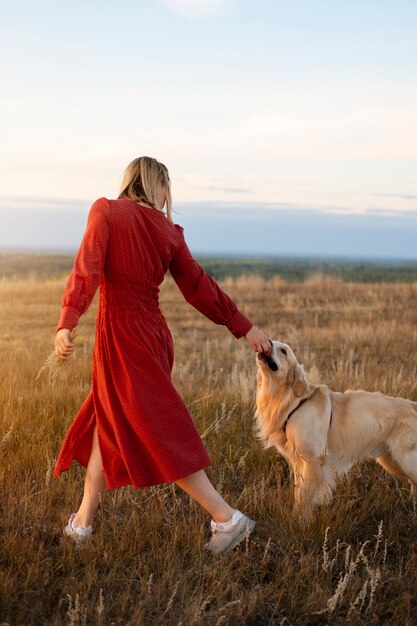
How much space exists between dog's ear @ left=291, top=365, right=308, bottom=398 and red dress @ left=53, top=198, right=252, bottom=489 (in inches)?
Answer: 35.7

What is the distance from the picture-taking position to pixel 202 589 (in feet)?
10.1

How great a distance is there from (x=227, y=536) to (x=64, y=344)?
1.32m

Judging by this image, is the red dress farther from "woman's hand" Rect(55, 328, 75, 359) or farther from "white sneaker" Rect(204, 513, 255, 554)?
"white sneaker" Rect(204, 513, 255, 554)

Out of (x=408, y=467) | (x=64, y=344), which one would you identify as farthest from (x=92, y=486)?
(x=408, y=467)

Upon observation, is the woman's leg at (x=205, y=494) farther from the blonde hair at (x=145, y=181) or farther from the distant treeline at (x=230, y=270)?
the distant treeline at (x=230, y=270)

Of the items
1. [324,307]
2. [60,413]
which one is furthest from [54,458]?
[324,307]

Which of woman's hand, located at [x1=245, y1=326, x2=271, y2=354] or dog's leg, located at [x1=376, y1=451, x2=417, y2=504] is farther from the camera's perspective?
dog's leg, located at [x1=376, y1=451, x2=417, y2=504]

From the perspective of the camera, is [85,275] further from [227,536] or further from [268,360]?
[227,536]

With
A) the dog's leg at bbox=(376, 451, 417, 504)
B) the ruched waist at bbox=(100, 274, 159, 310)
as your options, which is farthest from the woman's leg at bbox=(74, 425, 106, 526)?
the dog's leg at bbox=(376, 451, 417, 504)

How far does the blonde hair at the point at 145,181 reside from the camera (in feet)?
11.4

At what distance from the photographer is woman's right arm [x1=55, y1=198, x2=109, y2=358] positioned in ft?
10.4

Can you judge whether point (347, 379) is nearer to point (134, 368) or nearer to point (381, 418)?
point (381, 418)

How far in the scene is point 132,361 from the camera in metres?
3.38

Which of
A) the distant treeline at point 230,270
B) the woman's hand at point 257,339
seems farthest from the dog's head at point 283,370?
the distant treeline at point 230,270
